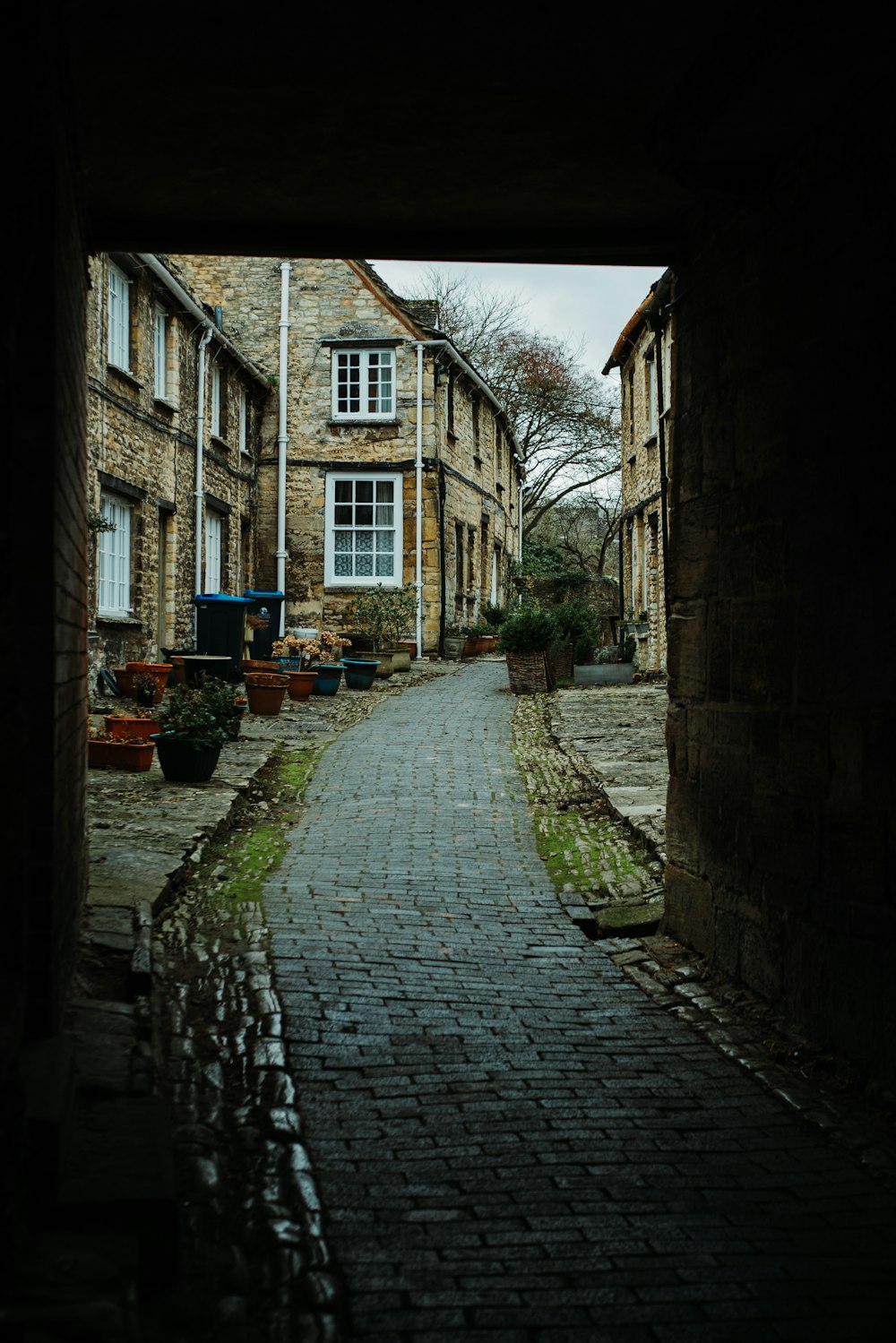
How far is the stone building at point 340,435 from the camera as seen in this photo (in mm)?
24656

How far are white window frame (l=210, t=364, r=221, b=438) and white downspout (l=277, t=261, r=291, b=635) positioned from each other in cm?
276

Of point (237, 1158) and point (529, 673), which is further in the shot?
point (529, 673)

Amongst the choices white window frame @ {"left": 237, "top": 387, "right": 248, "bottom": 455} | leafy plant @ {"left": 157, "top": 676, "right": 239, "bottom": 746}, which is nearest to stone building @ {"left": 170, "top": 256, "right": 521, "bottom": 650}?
white window frame @ {"left": 237, "top": 387, "right": 248, "bottom": 455}

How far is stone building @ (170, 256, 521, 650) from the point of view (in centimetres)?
2466

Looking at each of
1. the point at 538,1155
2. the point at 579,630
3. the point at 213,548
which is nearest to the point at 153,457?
the point at 213,548

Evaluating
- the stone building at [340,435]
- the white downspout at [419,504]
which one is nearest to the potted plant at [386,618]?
the white downspout at [419,504]

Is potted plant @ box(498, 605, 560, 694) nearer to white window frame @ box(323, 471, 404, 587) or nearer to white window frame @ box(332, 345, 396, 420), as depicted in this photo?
white window frame @ box(323, 471, 404, 587)

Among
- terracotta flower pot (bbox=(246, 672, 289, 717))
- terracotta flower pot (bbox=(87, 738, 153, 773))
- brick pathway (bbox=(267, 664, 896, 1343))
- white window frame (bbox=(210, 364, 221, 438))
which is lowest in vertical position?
brick pathway (bbox=(267, 664, 896, 1343))

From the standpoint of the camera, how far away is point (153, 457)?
17875 millimetres

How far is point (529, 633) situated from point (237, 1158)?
1518cm

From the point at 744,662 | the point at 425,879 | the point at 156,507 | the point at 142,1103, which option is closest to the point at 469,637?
the point at 156,507

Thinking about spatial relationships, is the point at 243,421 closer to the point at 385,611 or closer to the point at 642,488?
the point at 385,611

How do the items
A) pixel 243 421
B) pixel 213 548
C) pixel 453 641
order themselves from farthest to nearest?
pixel 453 641, pixel 243 421, pixel 213 548

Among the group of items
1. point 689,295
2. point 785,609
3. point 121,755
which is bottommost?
point 121,755
